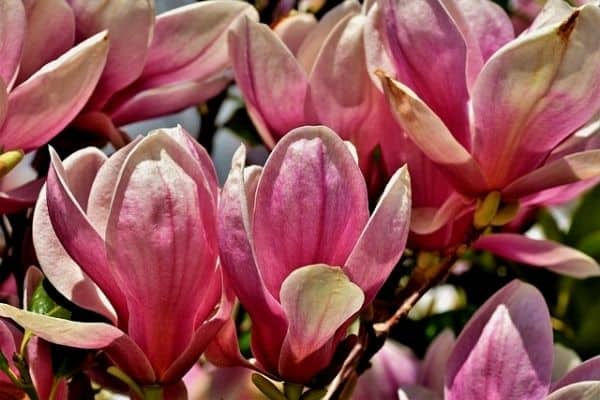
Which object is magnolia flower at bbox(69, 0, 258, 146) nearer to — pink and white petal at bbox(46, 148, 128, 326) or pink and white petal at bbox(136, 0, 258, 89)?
pink and white petal at bbox(136, 0, 258, 89)

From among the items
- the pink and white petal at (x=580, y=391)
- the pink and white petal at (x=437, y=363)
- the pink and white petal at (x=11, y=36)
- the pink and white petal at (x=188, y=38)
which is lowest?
the pink and white petal at (x=437, y=363)

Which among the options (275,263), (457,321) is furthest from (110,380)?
(457,321)

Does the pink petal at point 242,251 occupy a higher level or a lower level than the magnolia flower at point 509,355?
higher

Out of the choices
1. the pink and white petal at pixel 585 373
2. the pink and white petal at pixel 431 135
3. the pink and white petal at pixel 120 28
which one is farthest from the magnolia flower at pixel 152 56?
the pink and white petal at pixel 585 373

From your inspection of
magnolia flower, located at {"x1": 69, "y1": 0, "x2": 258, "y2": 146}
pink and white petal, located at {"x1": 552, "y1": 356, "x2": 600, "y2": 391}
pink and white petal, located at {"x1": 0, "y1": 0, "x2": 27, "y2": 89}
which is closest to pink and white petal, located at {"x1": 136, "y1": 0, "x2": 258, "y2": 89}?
magnolia flower, located at {"x1": 69, "y1": 0, "x2": 258, "y2": 146}

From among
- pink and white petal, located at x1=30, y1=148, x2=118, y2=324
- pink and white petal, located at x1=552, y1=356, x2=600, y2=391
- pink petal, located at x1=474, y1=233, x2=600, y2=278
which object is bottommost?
pink petal, located at x1=474, y1=233, x2=600, y2=278

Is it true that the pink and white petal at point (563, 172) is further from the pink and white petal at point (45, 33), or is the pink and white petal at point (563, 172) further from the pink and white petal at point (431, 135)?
the pink and white petal at point (45, 33)

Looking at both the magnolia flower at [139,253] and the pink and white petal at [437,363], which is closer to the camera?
the magnolia flower at [139,253]
